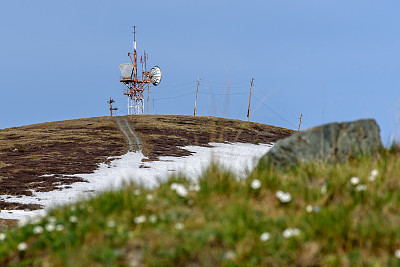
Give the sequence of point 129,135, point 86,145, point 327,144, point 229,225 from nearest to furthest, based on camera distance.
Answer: point 229,225
point 327,144
point 86,145
point 129,135

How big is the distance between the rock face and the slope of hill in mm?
1617

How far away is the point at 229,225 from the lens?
13.9 ft

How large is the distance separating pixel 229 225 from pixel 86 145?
30.9m

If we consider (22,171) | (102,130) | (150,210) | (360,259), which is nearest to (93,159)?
(22,171)

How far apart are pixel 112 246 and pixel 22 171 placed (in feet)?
67.4

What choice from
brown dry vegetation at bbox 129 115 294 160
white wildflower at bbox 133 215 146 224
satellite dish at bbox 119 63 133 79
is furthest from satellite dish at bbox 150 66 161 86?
white wildflower at bbox 133 215 146 224

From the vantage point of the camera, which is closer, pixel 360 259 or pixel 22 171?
pixel 360 259

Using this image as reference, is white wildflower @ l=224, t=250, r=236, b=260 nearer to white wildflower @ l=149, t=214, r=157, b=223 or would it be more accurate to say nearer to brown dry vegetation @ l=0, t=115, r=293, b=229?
white wildflower @ l=149, t=214, r=157, b=223

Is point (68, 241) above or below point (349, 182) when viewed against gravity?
below

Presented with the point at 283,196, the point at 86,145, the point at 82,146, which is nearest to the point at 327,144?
the point at 283,196

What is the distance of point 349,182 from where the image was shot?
5.34 meters

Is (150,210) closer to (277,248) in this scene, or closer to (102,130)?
(277,248)

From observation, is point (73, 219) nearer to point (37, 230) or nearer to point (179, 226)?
point (37, 230)

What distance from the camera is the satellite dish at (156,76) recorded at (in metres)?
75.3
